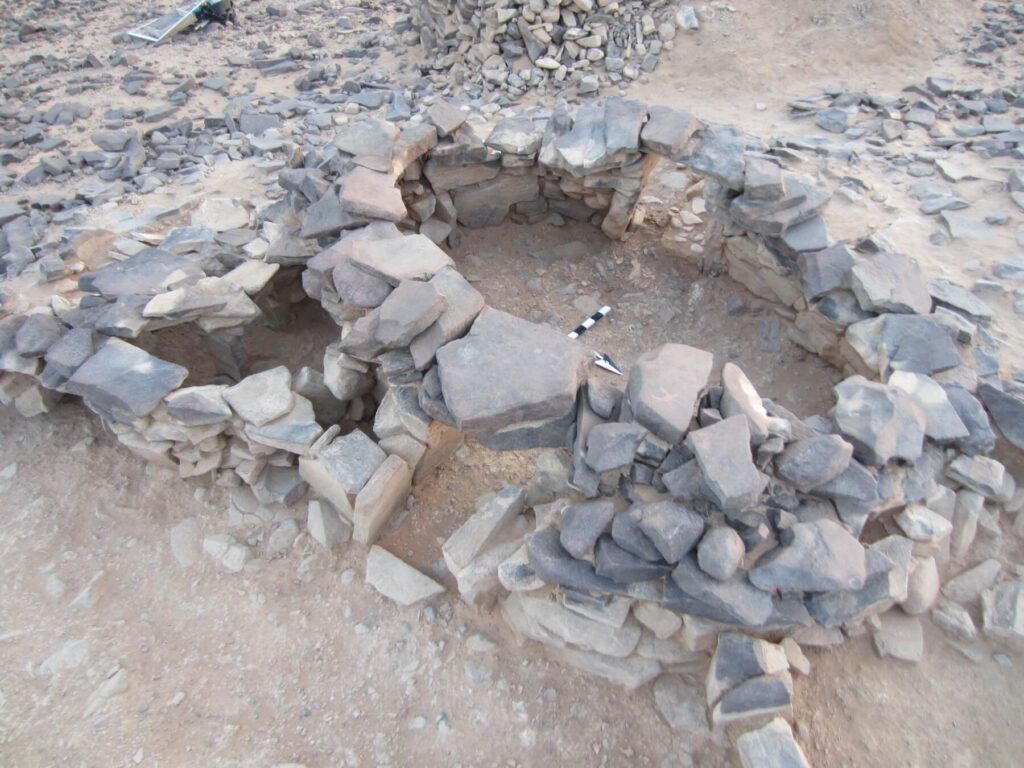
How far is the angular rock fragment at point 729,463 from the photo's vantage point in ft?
9.09

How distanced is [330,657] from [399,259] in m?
2.17

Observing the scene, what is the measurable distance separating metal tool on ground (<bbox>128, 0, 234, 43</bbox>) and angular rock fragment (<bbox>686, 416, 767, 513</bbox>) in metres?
10.3

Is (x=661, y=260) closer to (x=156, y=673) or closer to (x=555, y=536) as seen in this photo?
(x=555, y=536)

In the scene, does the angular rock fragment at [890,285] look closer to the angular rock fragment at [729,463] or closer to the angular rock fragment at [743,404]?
the angular rock fragment at [743,404]

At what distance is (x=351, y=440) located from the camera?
379 centimetres

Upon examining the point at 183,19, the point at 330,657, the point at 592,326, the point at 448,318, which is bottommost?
the point at 330,657

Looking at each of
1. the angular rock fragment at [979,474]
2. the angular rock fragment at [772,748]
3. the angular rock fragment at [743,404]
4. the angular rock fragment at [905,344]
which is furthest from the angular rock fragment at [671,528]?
the angular rock fragment at [905,344]

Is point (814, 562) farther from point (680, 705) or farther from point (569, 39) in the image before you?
point (569, 39)

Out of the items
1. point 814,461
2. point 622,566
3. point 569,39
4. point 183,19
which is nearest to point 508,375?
point 622,566

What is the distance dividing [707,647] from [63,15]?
502 inches

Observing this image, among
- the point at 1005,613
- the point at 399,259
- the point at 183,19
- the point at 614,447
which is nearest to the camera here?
the point at 614,447

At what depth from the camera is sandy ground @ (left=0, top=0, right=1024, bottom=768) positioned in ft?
10.3

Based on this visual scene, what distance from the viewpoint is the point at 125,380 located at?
3887 mm

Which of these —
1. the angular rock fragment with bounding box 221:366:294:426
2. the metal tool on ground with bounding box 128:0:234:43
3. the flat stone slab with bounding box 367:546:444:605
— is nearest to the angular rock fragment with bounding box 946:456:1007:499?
the flat stone slab with bounding box 367:546:444:605
